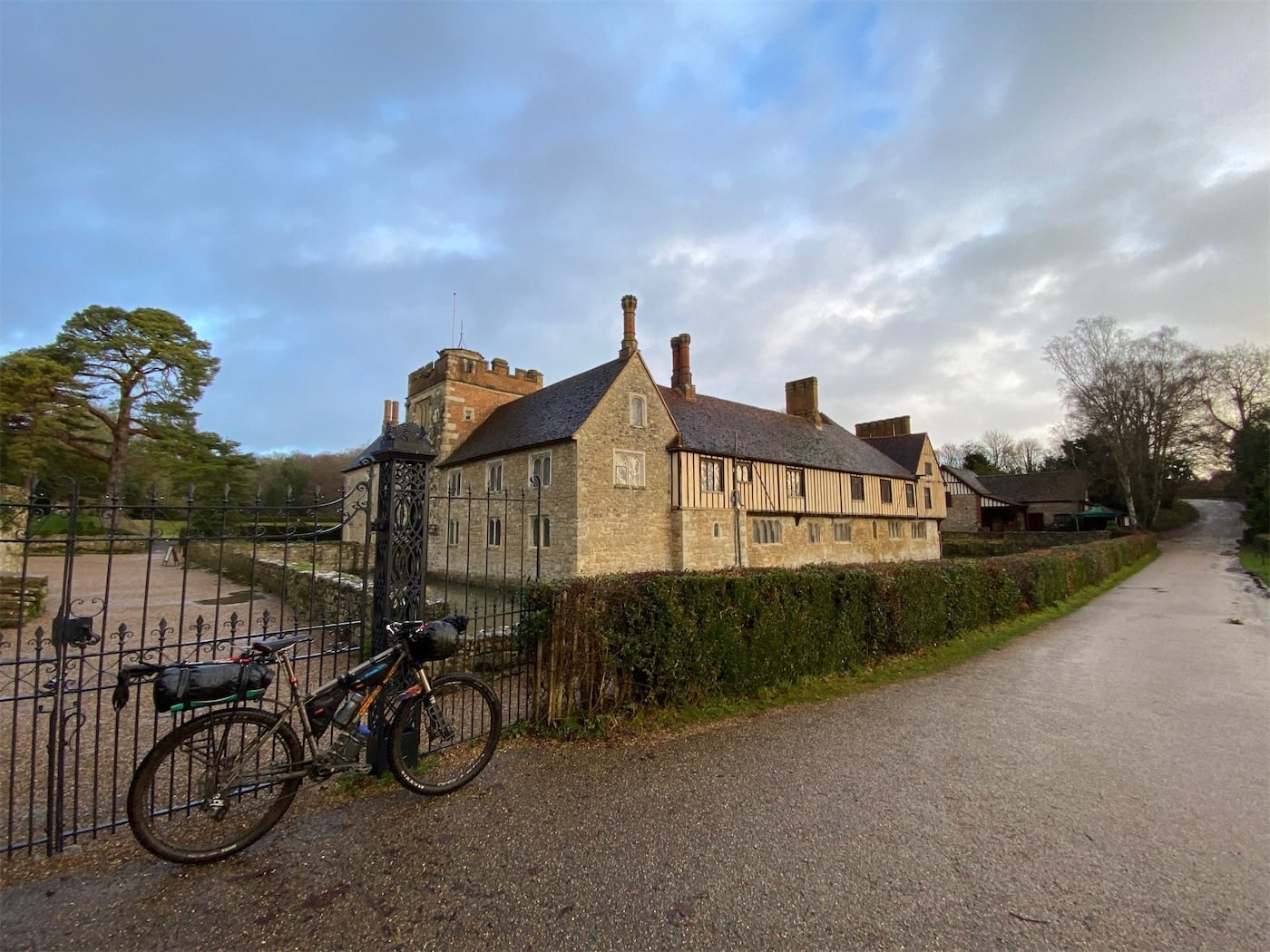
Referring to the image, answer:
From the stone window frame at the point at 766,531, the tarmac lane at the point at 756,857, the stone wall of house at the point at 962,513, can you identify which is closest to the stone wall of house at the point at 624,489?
the stone window frame at the point at 766,531

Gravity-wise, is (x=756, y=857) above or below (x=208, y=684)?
A: below

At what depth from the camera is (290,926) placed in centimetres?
253

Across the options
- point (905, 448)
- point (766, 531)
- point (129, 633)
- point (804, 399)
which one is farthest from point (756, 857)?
point (905, 448)

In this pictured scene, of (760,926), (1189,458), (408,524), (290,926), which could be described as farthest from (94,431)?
(1189,458)

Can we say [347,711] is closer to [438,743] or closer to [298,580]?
[438,743]

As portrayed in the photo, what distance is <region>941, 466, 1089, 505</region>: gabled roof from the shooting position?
4269 centimetres

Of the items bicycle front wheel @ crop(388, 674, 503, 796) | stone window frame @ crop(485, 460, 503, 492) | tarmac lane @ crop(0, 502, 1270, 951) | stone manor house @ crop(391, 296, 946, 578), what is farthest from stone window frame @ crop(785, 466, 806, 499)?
bicycle front wheel @ crop(388, 674, 503, 796)

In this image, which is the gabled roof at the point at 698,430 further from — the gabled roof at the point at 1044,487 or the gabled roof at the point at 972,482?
the gabled roof at the point at 1044,487

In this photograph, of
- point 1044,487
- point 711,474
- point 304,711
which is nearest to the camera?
point 304,711

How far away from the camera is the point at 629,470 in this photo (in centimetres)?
1886

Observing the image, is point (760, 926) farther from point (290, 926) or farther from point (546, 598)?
point (546, 598)

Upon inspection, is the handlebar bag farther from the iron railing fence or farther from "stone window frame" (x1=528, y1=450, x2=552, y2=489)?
"stone window frame" (x1=528, y1=450, x2=552, y2=489)

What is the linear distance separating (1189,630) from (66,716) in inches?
590

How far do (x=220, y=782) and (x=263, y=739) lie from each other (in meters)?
0.29
